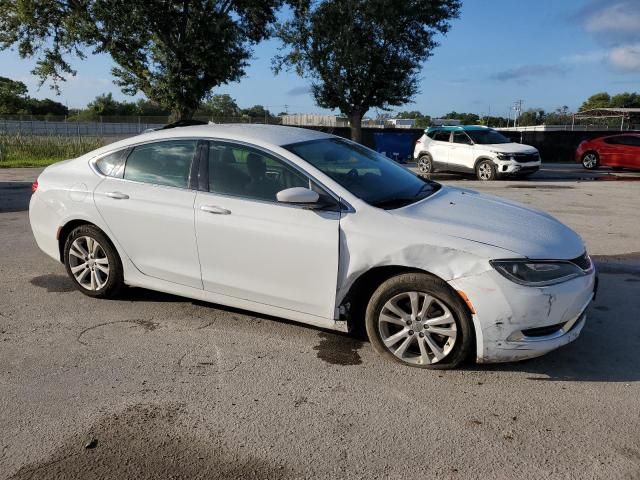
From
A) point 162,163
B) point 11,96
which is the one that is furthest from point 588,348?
point 11,96

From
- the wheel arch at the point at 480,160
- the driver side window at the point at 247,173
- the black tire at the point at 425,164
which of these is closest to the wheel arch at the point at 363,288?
the driver side window at the point at 247,173

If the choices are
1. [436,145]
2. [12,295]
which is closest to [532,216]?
[12,295]

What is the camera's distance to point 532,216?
432 centimetres

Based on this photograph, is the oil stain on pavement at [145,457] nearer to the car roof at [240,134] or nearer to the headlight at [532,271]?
the headlight at [532,271]

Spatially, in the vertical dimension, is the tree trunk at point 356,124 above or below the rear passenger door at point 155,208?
above

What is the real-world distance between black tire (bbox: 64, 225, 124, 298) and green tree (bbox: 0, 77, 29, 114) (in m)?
74.5

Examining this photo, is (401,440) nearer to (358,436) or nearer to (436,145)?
(358,436)

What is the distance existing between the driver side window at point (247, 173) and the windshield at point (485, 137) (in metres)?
15.0

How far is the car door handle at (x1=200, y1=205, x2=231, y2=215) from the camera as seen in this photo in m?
4.30

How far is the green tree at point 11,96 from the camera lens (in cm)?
6950

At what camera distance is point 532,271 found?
3549mm

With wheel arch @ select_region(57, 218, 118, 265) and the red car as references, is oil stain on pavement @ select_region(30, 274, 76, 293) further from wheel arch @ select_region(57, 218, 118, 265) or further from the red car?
the red car

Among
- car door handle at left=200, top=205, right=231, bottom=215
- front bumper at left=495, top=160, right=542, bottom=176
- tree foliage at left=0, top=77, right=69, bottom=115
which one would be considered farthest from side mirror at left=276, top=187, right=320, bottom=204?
tree foliage at left=0, top=77, right=69, bottom=115

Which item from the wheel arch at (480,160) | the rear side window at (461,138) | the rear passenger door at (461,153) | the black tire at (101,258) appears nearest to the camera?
the black tire at (101,258)
